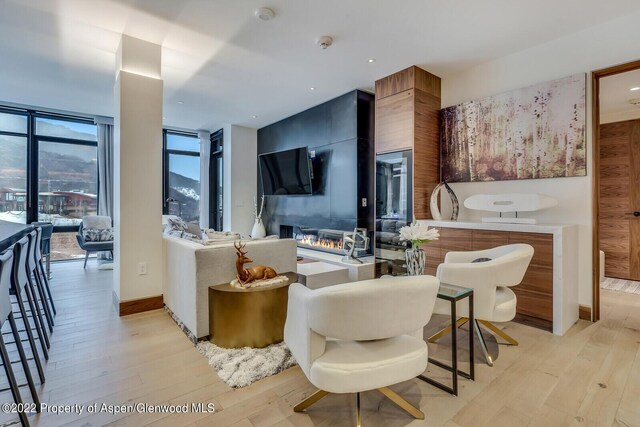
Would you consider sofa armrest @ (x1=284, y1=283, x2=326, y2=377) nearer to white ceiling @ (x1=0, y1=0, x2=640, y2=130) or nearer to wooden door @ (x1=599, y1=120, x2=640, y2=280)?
white ceiling @ (x1=0, y1=0, x2=640, y2=130)

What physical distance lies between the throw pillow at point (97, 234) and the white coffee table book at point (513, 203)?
555cm

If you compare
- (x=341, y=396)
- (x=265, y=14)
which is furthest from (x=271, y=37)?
(x=341, y=396)

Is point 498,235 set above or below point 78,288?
above

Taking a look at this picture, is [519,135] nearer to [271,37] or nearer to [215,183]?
[271,37]

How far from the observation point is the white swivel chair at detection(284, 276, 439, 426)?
1268 mm

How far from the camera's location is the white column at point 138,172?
3.02 m

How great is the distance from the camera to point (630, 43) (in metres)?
2.69

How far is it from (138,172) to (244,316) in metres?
1.90

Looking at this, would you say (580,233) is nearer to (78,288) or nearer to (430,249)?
(430,249)

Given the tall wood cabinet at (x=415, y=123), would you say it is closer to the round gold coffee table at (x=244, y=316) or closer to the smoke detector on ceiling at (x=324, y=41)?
the smoke detector on ceiling at (x=324, y=41)

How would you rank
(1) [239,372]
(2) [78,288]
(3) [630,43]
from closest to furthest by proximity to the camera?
(1) [239,372], (3) [630,43], (2) [78,288]

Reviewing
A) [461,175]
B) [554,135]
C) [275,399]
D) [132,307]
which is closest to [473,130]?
[461,175]

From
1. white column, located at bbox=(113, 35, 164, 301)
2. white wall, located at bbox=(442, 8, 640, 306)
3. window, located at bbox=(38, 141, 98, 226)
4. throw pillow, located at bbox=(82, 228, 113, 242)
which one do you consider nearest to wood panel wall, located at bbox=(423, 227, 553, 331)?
white wall, located at bbox=(442, 8, 640, 306)

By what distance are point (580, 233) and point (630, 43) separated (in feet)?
5.57
